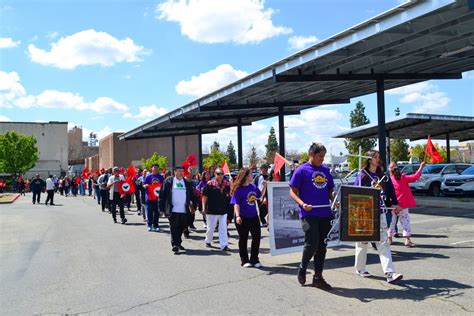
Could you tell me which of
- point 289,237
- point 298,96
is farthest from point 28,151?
point 289,237

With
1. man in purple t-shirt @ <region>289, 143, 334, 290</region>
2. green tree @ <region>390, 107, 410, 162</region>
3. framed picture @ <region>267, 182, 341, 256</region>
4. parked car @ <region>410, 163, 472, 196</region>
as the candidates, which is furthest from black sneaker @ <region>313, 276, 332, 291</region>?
green tree @ <region>390, 107, 410, 162</region>

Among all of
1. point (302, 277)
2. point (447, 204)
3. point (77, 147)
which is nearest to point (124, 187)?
point (302, 277)

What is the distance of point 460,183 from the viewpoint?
2167 centimetres

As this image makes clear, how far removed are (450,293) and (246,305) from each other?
267cm

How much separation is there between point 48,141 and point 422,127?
72.6 meters

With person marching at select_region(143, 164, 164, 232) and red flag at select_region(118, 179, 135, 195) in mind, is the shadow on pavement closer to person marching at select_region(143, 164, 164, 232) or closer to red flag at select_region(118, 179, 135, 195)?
person marching at select_region(143, 164, 164, 232)

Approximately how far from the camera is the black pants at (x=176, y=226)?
32.6 feet

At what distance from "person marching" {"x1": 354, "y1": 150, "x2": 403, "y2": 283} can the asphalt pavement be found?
18 centimetres

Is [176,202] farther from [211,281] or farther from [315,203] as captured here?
[315,203]

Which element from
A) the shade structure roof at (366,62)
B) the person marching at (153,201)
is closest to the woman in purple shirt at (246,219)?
the person marching at (153,201)

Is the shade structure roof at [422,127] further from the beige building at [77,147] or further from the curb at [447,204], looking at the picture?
the beige building at [77,147]

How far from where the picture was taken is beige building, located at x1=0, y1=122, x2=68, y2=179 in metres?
85.8

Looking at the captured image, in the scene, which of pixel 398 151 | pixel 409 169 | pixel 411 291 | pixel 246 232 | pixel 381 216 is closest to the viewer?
pixel 411 291

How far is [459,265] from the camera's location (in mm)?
7801
